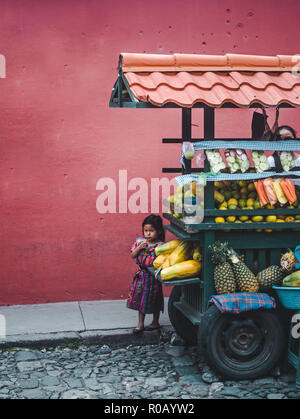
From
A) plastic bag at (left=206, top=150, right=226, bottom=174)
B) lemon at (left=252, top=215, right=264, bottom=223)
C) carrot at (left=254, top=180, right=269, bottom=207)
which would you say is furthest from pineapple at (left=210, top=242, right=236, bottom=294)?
plastic bag at (left=206, top=150, right=226, bottom=174)

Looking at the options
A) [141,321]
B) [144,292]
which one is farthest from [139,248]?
[141,321]

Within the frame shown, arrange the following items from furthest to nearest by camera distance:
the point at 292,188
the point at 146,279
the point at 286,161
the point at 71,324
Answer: the point at 71,324
the point at 146,279
the point at 286,161
the point at 292,188

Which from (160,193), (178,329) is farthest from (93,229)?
(178,329)

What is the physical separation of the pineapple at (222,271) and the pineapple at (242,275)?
4 cm

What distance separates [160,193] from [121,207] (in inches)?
19.4

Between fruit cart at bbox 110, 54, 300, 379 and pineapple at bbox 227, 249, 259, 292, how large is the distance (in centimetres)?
15

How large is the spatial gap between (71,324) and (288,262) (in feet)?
7.93

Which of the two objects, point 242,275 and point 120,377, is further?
point 120,377

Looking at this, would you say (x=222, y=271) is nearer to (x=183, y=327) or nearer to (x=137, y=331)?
(x=183, y=327)

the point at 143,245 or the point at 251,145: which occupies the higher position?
the point at 251,145

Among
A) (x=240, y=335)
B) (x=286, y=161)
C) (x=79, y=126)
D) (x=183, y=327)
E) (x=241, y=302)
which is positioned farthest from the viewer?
(x=79, y=126)

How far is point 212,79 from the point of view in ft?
15.5

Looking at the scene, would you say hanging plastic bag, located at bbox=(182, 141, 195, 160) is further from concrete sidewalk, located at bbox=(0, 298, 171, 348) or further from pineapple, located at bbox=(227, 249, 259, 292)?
concrete sidewalk, located at bbox=(0, 298, 171, 348)

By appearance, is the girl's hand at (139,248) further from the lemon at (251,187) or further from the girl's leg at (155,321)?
the lemon at (251,187)
